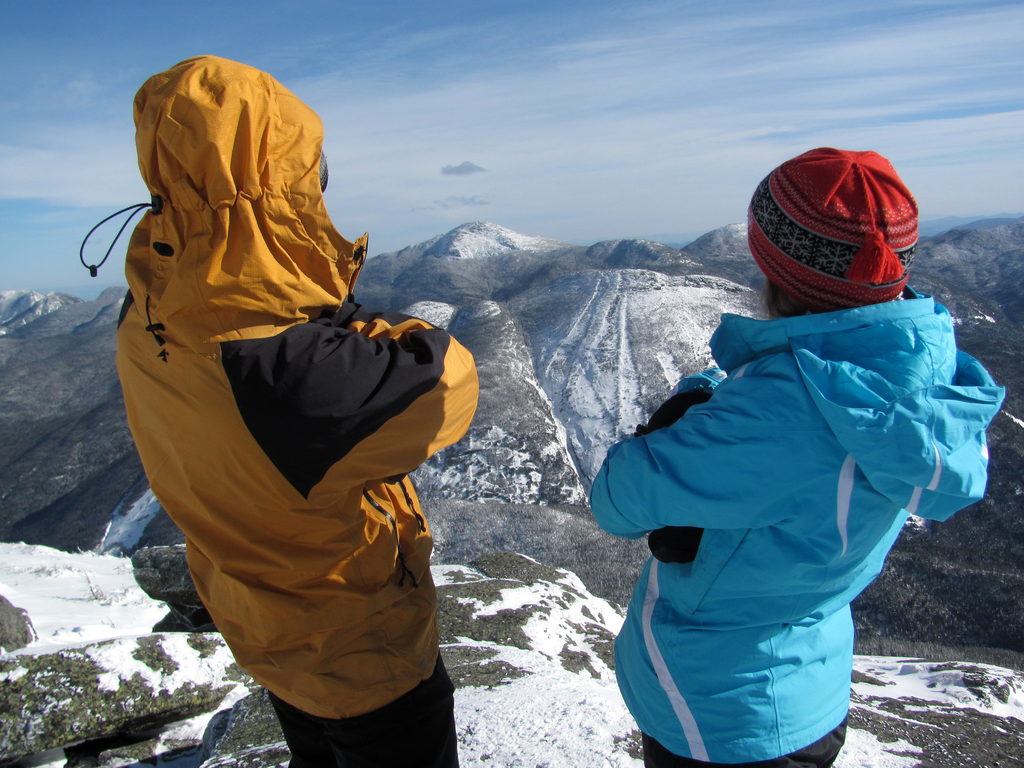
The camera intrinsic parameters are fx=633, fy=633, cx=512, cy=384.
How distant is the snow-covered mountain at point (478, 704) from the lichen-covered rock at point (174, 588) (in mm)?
825

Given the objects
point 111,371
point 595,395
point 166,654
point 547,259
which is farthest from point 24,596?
point 547,259

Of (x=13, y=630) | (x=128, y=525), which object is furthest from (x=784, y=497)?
(x=128, y=525)

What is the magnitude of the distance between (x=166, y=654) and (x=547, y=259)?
322ft

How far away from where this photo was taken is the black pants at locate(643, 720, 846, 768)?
223cm

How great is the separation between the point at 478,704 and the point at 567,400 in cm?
3915

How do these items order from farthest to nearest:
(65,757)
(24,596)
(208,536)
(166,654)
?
(24,596), (166,654), (65,757), (208,536)

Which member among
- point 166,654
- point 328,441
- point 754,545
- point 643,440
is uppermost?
point 328,441

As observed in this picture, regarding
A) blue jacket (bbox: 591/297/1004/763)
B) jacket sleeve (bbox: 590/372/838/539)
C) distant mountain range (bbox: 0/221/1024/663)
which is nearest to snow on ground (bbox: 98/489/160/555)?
distant mountain range (bbox: 0/221/1024/663)

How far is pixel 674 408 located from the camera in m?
2.31

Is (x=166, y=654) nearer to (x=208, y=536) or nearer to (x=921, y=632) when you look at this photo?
(x=208, y=536)

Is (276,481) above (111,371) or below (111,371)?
above

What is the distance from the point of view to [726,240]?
98.5 metres

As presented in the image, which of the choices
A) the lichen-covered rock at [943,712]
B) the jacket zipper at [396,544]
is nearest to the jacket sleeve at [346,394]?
the jacket zipper at [396,544]

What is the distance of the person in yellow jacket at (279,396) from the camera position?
198cm
